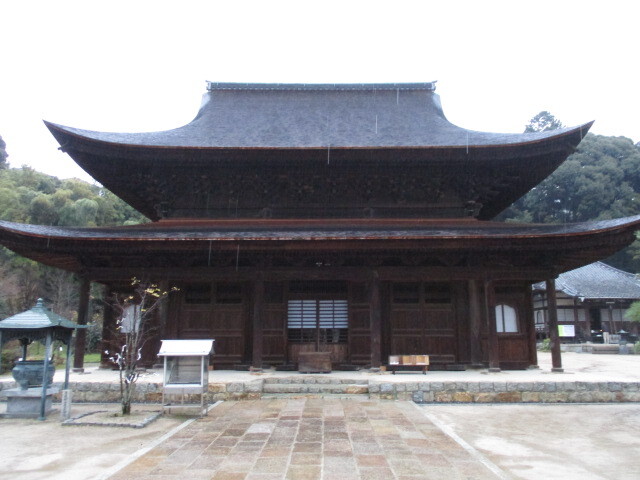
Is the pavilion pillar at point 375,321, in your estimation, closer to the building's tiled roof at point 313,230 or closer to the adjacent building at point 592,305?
the building's tiled roof at point 313,230

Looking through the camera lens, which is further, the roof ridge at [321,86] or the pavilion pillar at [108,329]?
the roof ridge at [321,86]

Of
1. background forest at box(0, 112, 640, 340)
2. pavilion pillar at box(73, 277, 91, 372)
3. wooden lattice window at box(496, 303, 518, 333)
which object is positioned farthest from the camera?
background forest at box(0, 112, 640, 340)

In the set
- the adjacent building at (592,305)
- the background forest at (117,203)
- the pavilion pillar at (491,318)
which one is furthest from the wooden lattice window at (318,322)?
the adjacent building at (592,305)

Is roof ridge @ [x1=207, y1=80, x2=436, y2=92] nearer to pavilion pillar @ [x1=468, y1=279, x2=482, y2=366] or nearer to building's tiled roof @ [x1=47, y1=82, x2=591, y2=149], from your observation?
building's tiled roof @ [x1=47, y1=82, x2=591, y2=149]

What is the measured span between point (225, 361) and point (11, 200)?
129 ft

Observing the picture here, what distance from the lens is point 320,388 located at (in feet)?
35.3

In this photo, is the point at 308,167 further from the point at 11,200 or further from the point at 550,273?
the point at 11,200

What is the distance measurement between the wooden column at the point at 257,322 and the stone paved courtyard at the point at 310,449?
325 centimetres

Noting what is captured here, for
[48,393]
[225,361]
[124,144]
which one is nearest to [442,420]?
[225,361]

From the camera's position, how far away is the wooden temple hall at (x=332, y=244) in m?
11.7

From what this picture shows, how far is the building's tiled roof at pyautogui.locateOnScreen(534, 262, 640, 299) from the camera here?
115 feet

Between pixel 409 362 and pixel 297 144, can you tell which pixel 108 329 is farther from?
pixel 409 362

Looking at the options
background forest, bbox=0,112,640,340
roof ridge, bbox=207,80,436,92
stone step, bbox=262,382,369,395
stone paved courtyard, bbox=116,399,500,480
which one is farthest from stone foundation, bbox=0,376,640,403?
background forest, bbox=0,112,640,340

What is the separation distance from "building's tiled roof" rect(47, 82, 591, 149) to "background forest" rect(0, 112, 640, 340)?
838 inches
